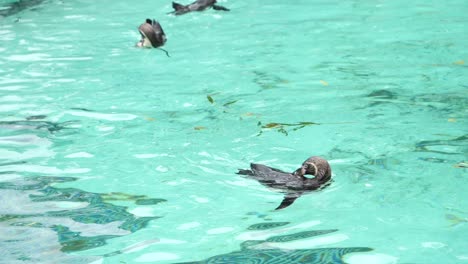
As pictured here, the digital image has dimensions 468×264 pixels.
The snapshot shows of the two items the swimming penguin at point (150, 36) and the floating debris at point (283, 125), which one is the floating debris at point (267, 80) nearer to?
the floating debris at point (283, 125)

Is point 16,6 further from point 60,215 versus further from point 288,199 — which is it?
point 288,199

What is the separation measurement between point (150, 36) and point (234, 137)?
3.41m

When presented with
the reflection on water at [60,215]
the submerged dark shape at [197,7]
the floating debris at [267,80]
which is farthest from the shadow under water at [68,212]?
the submerged dark shape at [197,7]

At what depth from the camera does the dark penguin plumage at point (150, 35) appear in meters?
→ 9.52

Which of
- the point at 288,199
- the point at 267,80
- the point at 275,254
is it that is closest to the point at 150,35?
the point at 267,80

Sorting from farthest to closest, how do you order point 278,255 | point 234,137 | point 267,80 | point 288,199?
point 267,80 < point 234,137 < point 288,199 < point 278,255

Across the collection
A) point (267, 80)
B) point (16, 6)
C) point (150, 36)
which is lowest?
point (267, 80)

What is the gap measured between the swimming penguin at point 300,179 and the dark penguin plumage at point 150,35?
459cm

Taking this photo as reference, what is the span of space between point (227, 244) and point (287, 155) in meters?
1.64

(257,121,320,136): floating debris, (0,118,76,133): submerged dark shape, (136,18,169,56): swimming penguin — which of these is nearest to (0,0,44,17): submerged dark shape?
(136,18,169,56): swimming penguin

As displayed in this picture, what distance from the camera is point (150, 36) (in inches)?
376

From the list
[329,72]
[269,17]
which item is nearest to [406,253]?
[329,72]

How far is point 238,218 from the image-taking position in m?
4.98

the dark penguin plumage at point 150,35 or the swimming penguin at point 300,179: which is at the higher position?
the dark penguin plumage at point 150,35
